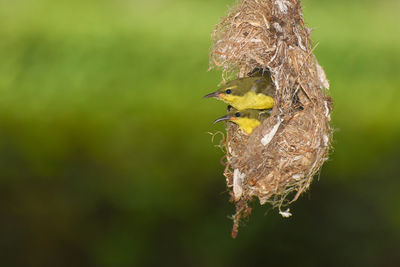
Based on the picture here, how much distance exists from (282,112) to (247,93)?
0.56 feet

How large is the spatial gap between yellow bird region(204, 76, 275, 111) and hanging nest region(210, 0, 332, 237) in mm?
88

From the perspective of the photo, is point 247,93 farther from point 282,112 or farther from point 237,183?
point 237,183

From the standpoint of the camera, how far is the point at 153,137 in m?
4.73

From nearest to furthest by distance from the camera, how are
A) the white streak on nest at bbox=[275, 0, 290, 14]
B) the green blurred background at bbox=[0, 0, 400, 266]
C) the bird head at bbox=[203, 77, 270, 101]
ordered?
the white streak on nest at bbox=[275, 0, 290, 14] → the bird head at bbox=[203, 77, 270, 101] → the green blurred background at bbox=[0, 0, 400, 266]

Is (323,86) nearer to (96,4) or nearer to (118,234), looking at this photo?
(118,234)

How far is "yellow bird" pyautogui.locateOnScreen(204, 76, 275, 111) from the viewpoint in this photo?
2.25 meters

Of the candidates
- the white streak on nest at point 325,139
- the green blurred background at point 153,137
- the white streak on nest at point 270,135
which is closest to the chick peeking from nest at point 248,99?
the white streak on nest at point 270,135

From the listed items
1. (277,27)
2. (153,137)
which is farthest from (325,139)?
(153,137)

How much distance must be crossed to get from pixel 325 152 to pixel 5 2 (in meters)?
5.22

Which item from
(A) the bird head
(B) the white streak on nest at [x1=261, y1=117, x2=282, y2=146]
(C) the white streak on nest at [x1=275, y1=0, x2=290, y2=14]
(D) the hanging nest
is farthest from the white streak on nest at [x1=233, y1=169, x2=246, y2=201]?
(C) the white streak on nest at [x1=275, y1=0, x2=290, y2=14]

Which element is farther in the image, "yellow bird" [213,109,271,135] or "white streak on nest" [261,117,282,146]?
"yellow bird" [213,109,271,135]

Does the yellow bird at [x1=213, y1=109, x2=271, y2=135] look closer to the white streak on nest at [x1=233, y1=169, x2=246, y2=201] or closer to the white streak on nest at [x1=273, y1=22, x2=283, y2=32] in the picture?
the white streak on nest at [x1=233, y1=169, x2=246, y2=201]

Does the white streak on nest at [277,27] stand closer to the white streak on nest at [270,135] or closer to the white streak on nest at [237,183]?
the white streak on nest at [270,135]

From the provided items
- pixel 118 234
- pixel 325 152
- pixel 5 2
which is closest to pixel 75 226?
pixel 118 234
